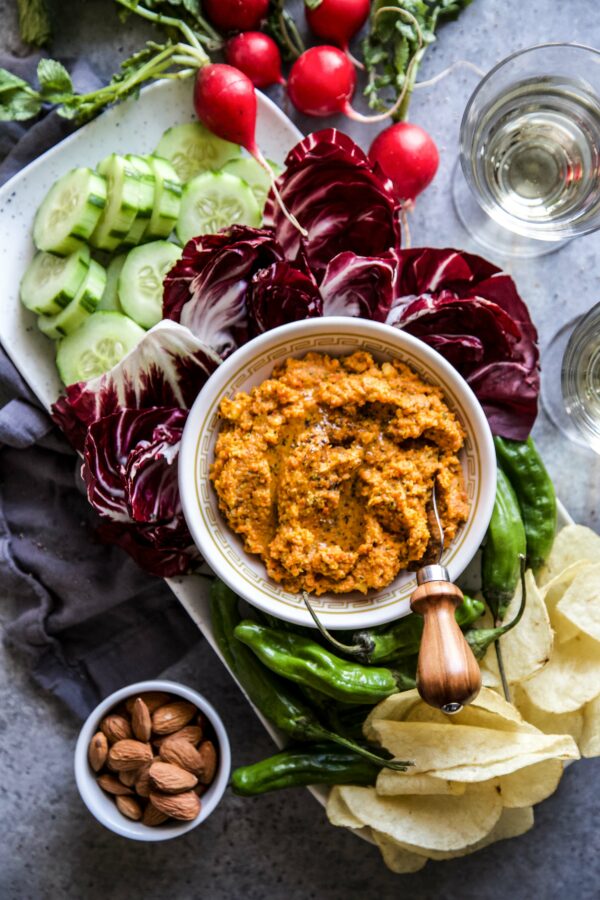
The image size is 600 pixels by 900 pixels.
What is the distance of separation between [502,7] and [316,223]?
104 cm

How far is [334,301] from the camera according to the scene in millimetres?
2334

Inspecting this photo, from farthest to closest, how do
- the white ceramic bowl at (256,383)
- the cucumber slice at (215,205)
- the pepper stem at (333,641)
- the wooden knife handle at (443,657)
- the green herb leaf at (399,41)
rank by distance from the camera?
the green herb leaf at (399,41) < the cucumber slice at (215,205) < the white ceramic bowl at (256,383) < the pepper stem at (333,641) < the wooden knife handle at (443,657)

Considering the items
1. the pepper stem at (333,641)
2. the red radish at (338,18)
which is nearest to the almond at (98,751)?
the pepper stem at (333,641)

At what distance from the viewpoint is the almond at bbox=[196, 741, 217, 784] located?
2.44 m

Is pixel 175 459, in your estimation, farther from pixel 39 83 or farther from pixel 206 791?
pixel 39 83

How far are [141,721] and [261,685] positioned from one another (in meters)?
0.35

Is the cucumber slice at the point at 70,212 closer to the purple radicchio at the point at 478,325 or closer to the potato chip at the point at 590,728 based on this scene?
the purple radicchio at the point at 478,325

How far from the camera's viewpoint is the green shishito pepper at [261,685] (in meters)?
2.40

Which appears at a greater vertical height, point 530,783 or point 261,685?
point 261,685

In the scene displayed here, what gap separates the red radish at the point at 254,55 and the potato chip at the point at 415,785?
2019 millimetres

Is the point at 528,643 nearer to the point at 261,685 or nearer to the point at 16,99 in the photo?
the point at 261,685

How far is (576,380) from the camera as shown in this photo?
8.70ft

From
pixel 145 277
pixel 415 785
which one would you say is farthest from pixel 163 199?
pixel 415 785

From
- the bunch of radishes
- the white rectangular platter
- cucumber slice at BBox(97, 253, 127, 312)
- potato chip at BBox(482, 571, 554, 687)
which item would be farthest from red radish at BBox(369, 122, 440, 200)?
potato chip at BBox(482, 571, 554, 687)
